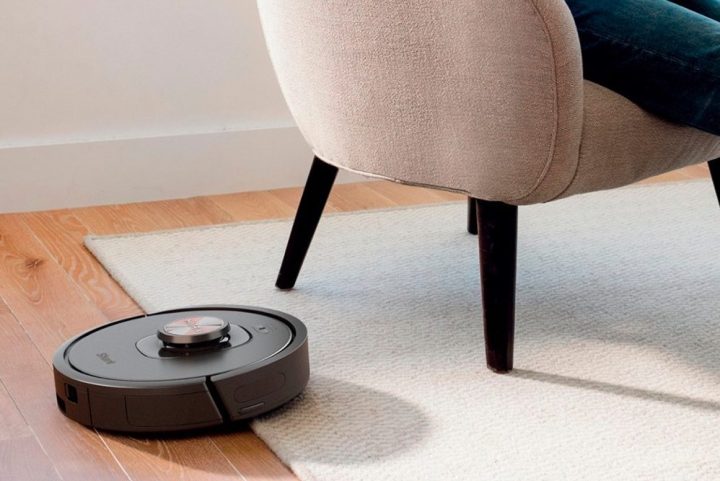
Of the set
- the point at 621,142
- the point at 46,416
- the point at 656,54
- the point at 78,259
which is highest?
the point at 656,54

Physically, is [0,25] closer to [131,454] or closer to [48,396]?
[48,396]

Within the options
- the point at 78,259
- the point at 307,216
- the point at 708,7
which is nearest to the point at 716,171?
the point at 708,7

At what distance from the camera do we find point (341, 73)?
1.34 m

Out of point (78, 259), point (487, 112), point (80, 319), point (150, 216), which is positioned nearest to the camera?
point (487, 112)

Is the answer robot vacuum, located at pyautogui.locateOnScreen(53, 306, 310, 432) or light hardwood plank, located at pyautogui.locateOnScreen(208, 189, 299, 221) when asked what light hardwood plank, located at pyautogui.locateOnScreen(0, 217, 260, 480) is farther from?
light hardwood plank, located at pyautogui.locateOnScreen(208, 189, 299, 221)

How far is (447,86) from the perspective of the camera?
1218 millimetres

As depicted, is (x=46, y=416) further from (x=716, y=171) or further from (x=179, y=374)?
(x=716, y=171)

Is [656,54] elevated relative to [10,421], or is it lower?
elevated

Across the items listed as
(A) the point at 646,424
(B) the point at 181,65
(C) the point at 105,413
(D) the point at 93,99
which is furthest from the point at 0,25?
(A) the point at 646,424

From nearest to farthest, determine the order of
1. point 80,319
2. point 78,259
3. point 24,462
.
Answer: point 24,462, point 80,319, point 78,259

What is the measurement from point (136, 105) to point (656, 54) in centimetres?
130

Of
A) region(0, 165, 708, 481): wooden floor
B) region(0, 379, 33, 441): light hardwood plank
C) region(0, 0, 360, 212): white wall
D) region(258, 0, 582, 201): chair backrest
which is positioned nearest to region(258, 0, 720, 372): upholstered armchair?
region(258, 0, 582, 201): chair backrest

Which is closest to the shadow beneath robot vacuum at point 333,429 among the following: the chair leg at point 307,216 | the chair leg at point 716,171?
the chair leg at point 307,216

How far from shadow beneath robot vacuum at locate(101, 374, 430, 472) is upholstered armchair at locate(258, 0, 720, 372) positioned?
0.18 meters
